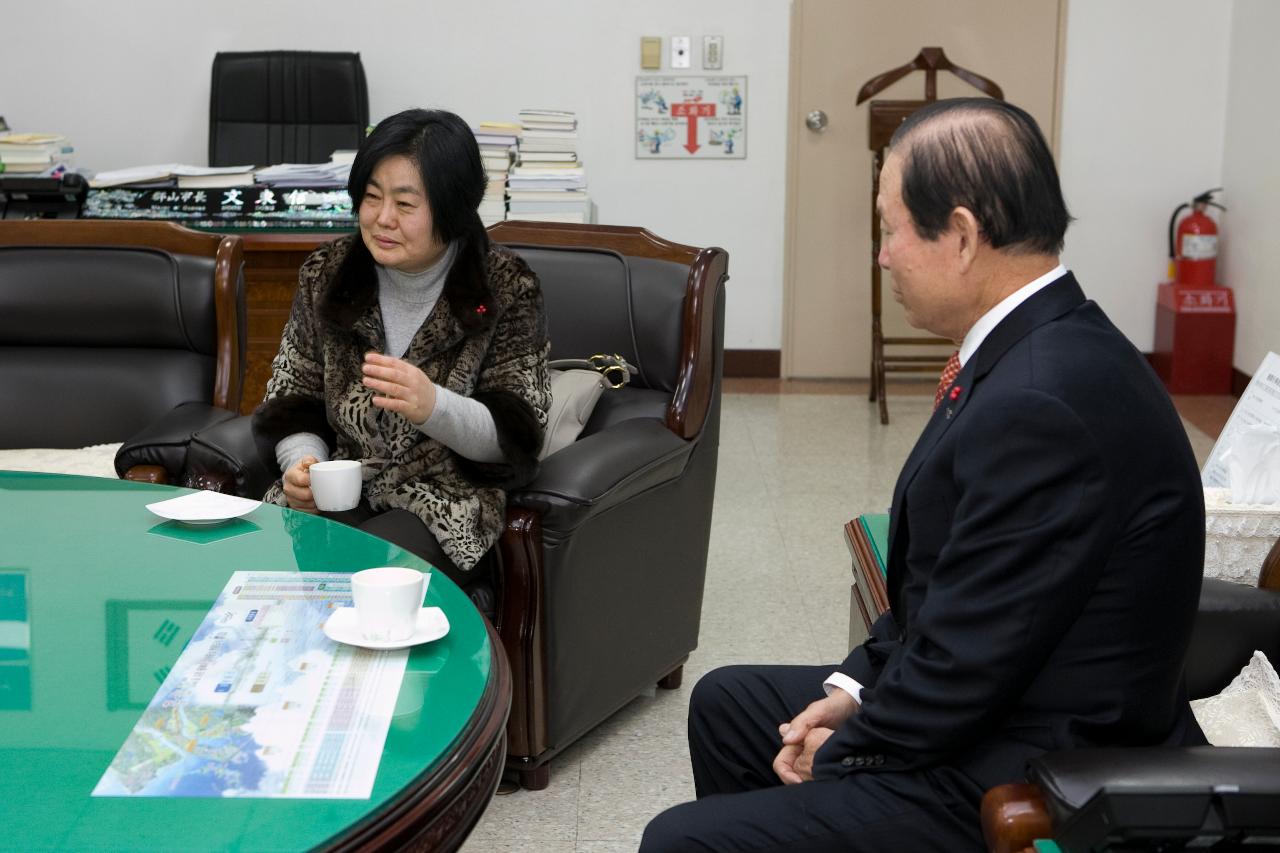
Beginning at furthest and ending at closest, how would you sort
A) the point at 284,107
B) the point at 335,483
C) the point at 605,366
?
the point at 284,107, the point at 605,366, the point at 335,483

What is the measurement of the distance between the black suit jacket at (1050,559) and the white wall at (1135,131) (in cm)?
475

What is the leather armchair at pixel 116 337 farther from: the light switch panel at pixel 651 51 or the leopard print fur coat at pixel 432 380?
the light switch panel at pixel 651 51

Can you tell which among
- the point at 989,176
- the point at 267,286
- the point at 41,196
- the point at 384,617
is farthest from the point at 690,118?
the point at 384,617

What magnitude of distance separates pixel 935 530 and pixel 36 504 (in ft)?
4.33

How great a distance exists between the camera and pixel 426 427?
230cm

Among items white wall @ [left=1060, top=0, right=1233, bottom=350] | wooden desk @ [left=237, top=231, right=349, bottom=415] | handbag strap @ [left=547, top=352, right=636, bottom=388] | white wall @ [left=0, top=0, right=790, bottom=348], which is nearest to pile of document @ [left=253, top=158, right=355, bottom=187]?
wooden desk @ [left=237, top=231, right=349, bottom=415]

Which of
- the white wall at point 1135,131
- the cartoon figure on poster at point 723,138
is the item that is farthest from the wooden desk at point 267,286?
the white wall at point 1135,131

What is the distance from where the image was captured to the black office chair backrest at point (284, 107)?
5441 mm

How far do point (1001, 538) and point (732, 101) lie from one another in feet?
15.6

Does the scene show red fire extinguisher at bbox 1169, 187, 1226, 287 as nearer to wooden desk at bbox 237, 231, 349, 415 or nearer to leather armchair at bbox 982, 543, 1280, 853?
wooden desk at bbox 237, 231, 349, 415

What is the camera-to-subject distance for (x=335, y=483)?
211 cm

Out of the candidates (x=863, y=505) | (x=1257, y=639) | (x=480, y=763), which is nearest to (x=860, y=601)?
(x=1257, y=639)

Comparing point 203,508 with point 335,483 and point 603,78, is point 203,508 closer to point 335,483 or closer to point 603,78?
point 335,483

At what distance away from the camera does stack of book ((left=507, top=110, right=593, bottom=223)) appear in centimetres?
488
